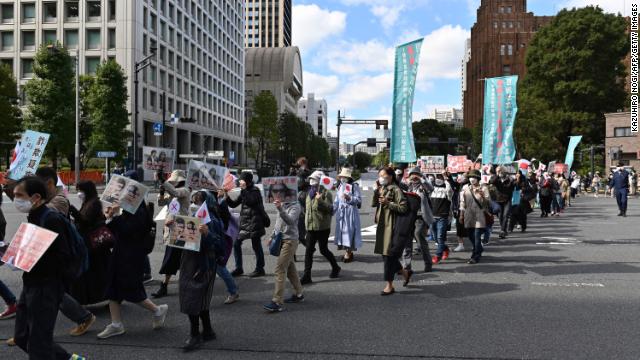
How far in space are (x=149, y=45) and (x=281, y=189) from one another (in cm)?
5093

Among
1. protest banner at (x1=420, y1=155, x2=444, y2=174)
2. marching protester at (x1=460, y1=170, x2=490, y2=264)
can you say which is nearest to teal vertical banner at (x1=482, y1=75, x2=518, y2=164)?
protest banner at (x1=420, y1=155, x2=444, y2=174)

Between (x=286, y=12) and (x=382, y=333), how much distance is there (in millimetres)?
184020

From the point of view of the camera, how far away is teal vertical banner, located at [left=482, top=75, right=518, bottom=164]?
17.5 m

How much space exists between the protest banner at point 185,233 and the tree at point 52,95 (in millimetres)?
35812

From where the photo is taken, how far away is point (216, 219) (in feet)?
17.7

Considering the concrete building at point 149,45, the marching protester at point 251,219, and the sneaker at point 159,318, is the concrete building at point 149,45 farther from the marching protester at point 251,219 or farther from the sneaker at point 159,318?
the sneaker at point 159,318

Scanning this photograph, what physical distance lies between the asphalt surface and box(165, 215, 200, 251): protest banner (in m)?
0.95

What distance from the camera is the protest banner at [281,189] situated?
6.48m

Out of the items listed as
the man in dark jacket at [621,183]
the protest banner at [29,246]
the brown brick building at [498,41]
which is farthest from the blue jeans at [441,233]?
the brown brick building at [498,41]

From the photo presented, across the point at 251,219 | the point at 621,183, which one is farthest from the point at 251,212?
the point at 621,183

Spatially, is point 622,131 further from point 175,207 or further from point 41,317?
point 41,317

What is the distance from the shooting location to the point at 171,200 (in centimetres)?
614

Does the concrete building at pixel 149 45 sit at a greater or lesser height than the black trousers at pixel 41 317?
greater

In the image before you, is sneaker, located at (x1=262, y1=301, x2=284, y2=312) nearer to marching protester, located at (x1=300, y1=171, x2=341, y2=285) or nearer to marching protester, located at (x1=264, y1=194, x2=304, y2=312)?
marching protester, located at (x1=264, y1=194, x2=304, y2=312)
